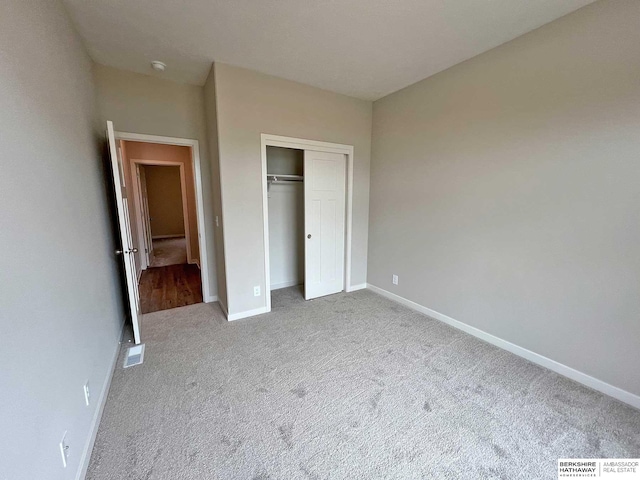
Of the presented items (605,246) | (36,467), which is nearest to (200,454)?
(36,467)

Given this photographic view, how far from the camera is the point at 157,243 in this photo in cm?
838

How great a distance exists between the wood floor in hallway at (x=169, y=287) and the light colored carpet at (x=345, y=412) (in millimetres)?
956

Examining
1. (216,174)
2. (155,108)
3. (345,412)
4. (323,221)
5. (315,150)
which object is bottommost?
(345,412)

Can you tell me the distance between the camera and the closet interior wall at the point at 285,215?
3941mm

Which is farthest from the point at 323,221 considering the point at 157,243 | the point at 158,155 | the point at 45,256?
the point at 157,243

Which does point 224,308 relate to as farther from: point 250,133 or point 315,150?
point 315,150

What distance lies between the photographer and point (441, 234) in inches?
118

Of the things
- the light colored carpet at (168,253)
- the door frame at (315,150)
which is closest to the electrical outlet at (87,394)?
the door frame at (315,150)

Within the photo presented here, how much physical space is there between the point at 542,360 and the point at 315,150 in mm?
3172

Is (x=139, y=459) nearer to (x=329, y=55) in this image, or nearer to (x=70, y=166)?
(x=70, y=166)

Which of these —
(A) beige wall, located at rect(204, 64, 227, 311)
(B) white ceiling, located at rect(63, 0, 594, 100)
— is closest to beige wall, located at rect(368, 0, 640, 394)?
(B) white ceiling, located at rect(63, 0, 594, 100)

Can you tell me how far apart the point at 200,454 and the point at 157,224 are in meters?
9.61

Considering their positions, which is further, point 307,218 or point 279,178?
point 279,178

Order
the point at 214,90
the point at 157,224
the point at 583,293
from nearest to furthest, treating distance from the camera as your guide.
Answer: the point at 583,293
the point at 214,90
the point at 157,224
